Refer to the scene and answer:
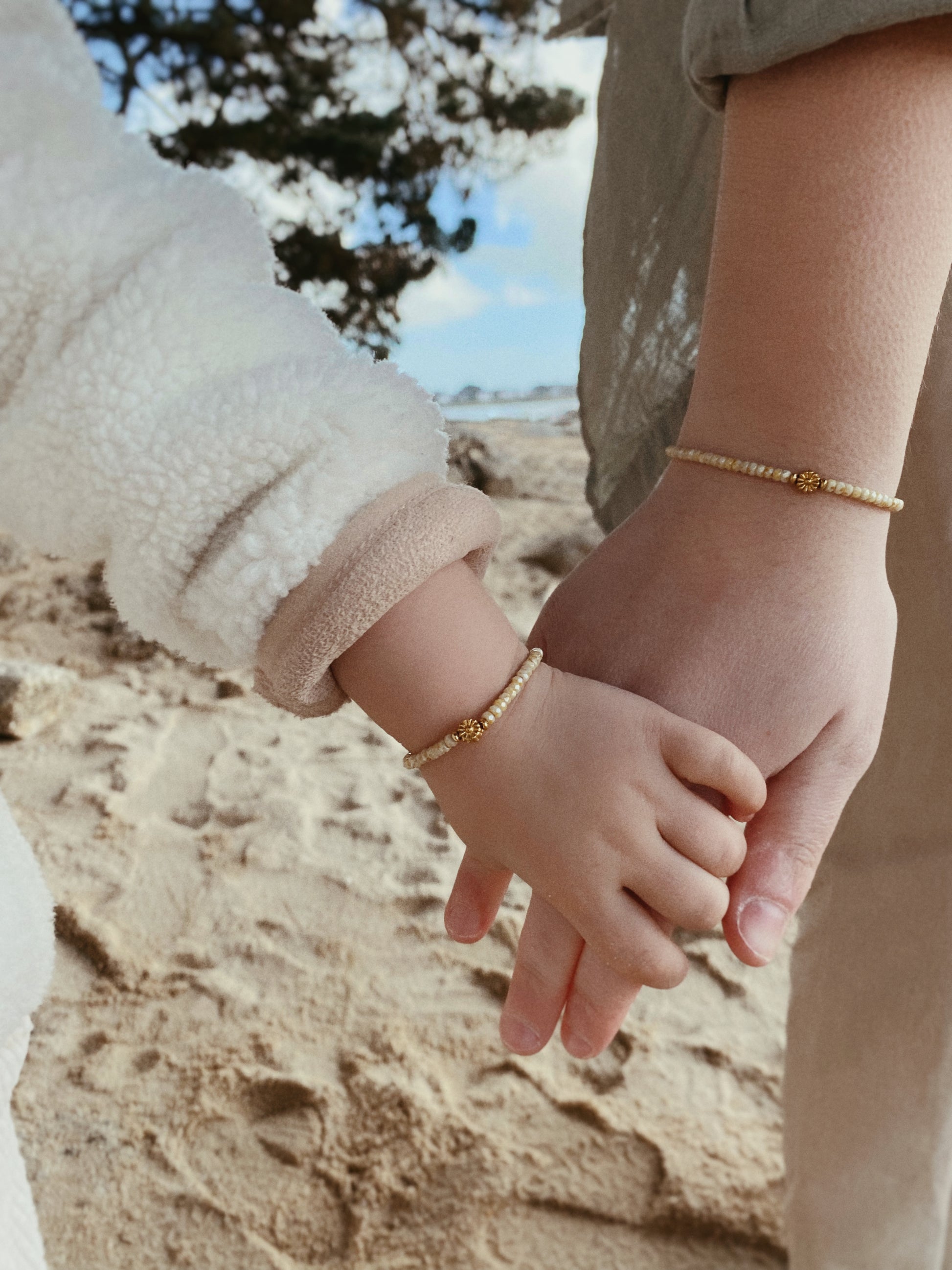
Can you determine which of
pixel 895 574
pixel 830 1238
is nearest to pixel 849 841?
pixel 895 574

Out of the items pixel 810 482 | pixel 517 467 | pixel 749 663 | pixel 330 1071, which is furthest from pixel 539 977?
pixel 517 467

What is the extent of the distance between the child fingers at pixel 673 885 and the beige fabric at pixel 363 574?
9.1 inches

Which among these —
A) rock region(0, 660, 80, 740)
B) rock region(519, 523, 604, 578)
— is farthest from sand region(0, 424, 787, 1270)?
Answer: rock region(519, 523, 604, 578)

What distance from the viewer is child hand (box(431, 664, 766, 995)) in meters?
0.62

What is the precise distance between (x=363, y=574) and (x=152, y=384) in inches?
5.7

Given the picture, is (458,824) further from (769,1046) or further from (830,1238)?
(769,1046)

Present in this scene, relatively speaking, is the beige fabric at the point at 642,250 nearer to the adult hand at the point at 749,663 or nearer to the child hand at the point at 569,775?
the adult hand at the point at 749,663

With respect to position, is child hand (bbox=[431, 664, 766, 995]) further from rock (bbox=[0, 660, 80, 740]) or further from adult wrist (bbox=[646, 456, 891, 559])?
rock (bbox=[0, 660, 80, 740])

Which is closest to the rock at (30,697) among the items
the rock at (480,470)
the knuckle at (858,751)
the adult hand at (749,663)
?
the adult hand at (749,663)

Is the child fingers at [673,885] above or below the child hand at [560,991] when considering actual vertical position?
above

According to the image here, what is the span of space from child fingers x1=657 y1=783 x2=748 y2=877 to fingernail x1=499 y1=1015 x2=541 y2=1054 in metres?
0.19

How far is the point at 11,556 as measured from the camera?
2.57m

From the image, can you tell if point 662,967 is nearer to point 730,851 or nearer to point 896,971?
point 730,851

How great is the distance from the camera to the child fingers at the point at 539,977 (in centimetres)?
71
